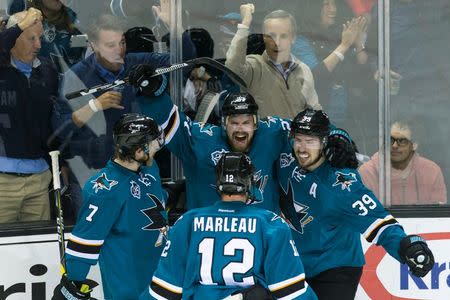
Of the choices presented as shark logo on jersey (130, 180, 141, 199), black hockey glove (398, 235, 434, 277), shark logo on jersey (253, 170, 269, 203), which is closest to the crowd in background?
shark logo on jersey (253, 170, 269, 203)

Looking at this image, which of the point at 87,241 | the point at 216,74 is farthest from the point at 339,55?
the point at 87,241

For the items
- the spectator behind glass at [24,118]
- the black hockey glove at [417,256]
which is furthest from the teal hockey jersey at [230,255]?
the spectator behind glass at [24,118]

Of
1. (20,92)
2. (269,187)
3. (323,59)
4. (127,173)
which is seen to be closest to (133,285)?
(127,173)

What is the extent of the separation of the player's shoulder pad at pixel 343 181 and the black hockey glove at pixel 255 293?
91cm

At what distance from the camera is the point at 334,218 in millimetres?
4742

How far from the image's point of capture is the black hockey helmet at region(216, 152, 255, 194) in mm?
3951

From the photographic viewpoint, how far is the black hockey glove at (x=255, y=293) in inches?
153

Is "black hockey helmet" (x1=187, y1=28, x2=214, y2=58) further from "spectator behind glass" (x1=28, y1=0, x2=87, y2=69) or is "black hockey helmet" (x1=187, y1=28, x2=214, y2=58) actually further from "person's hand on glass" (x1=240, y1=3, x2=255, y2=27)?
"spectator behind glass" (x1=28, y1=0, x2=87, y2=69)

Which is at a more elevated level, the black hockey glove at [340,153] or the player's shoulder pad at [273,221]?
the black hockey glove at [340,153]

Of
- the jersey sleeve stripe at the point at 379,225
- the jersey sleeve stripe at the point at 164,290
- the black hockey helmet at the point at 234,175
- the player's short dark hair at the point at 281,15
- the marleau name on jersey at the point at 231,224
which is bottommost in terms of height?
the jersey sleeve stripe at the point at 164,290

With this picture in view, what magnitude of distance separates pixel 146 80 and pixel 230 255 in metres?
1.21

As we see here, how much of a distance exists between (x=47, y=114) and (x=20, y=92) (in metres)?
0.16

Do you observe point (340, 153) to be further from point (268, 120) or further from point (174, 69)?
point (174, 69)

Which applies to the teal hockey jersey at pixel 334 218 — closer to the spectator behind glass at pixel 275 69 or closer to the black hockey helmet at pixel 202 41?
the spectator behind glass at pixel 275 69
